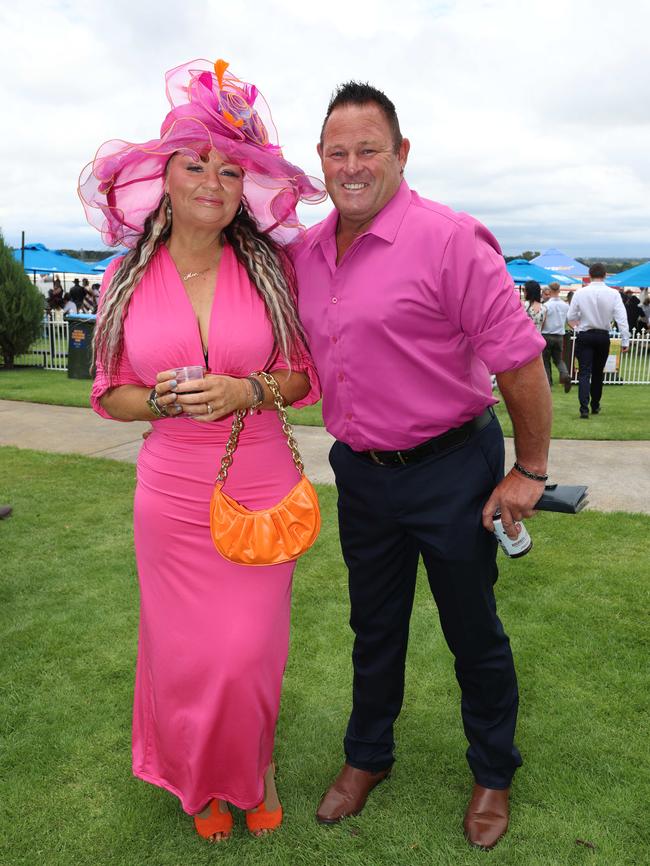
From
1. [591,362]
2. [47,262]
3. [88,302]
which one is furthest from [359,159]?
[47,262]

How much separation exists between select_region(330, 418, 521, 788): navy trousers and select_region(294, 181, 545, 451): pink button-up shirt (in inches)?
5.3

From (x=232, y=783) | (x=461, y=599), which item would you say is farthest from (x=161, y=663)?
(x=461, y=599)

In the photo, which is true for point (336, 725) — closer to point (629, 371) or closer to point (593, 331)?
point (593, 331)

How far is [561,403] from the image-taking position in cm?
1162

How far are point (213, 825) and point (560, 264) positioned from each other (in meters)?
28.9

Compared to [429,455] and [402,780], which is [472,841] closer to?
[402,780]

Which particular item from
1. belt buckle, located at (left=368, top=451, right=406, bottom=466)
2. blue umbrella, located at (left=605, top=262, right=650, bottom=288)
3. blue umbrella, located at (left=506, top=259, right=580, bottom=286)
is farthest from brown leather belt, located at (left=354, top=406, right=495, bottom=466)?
blue umbrella, located at (left=506, top=259, right=580, bottom=286)

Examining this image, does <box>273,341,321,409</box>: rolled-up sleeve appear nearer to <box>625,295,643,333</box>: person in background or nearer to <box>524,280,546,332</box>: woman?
<box>524,280,546,332</box>: woman

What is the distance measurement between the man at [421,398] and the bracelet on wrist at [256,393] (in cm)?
23

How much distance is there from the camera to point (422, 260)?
226 centimetres

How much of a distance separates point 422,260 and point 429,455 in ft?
2.05

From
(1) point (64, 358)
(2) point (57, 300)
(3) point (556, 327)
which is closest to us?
(3) point (556, 327)

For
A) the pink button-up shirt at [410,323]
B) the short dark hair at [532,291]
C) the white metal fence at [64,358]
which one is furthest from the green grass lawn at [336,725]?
the white metal fence at [64,358]

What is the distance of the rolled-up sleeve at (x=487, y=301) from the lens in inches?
86.7
